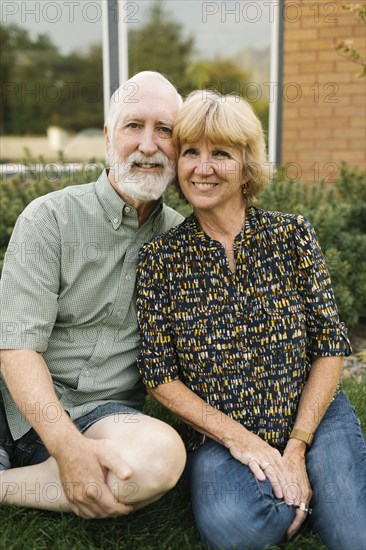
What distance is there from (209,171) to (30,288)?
0.71 meters

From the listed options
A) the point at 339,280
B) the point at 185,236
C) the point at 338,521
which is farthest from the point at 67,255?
the point at 339,280

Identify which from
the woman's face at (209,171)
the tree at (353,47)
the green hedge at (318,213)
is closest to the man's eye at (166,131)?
the woman's face at (209,171)

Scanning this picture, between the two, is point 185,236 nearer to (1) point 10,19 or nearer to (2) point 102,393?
(2) point 102,393

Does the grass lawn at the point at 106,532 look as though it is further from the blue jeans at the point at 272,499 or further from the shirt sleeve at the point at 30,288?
the shirt sleeve at the point at 30,288

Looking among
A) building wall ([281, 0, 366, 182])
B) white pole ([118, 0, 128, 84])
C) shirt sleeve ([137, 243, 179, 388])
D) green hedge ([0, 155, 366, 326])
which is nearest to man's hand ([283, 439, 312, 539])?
shirt sleeve ([137, 243, 179, 388])

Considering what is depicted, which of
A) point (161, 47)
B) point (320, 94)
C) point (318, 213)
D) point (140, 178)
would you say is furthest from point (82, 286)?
point (161, 47)

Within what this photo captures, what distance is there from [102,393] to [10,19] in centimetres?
820

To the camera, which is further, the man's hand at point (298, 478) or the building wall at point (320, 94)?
the building wall at point (320, 94)

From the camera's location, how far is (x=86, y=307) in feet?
7.31

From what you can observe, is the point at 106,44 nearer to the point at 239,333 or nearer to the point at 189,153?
the point at 189,153

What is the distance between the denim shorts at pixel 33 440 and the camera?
2.20 m

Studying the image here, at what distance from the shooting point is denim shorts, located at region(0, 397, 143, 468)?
2.20 metres

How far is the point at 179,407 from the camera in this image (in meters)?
2.15

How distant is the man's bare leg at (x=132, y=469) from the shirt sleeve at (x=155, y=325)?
0.16m
